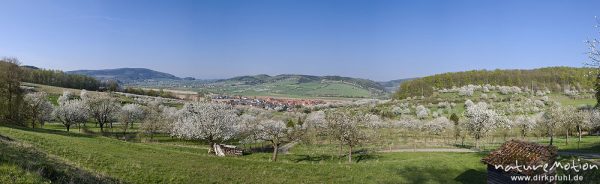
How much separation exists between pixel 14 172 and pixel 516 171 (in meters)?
27.6

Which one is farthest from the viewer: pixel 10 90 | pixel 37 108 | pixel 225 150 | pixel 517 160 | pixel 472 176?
pixel 37 108

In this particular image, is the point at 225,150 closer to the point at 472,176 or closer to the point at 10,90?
the point at 10,90

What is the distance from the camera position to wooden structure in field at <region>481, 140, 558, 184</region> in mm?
25656

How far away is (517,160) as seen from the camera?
86.6 feet

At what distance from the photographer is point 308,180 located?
2962 centimetres

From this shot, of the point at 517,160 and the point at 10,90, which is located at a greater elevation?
the point at 10,90

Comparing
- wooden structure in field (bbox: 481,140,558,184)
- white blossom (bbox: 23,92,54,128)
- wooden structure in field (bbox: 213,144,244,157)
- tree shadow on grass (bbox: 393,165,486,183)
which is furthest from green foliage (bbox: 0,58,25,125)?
wooden structure in field (bbox: 481,140,558,184)

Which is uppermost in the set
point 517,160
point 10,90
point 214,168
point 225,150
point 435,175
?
point 10,90

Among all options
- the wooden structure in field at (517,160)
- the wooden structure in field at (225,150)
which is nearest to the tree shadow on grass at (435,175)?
the wooden structure in field at (517,160)

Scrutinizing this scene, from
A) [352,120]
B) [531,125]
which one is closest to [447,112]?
[531,125]

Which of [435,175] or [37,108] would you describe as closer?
[435,175]

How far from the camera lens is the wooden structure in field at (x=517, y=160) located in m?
25.7

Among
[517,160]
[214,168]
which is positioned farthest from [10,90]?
[517,160]

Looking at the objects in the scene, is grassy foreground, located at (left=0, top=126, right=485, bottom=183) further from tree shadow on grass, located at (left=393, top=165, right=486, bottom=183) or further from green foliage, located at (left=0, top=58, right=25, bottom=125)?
green foliage, located at (left=0, top=58, right=25, bottom=125)
